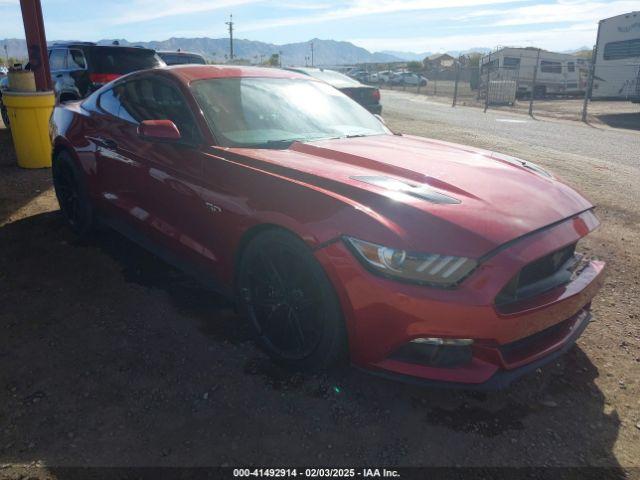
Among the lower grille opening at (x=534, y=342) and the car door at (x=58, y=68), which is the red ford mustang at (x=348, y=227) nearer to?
the lower grille opening at (x=534, y=342)

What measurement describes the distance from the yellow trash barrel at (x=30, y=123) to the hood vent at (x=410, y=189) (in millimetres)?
6188

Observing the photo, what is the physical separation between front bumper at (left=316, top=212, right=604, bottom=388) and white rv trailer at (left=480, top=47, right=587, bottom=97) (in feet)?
89.5

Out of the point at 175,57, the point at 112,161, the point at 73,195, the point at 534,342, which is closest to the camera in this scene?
the point at 534,342

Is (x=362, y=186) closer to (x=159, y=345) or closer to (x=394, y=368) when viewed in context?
(x=394, y=368)

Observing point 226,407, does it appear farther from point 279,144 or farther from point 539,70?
point 539,70

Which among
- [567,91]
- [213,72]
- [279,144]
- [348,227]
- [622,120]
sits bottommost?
[622,120]

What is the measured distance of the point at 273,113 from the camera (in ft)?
11.5

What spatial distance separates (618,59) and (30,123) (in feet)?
Result: 66.1

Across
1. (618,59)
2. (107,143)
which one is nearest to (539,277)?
(107,143)

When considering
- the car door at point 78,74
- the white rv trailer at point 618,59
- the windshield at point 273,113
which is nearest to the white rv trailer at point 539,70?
the white rv trailer at point 618,59

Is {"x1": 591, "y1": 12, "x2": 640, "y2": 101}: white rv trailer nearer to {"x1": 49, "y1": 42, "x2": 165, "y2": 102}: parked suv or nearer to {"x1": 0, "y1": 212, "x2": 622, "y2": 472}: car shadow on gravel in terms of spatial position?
{"x1": 49, "y1": 42, "x2": 165, "y2": 102}: parked suv

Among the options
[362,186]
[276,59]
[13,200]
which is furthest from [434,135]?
[276,59]

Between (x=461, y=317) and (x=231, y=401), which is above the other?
(x=461, y=317)

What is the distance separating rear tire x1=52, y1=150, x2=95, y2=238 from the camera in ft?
14.8
